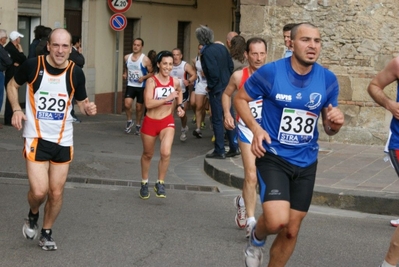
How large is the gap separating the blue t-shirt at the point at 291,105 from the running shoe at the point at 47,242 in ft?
7.01

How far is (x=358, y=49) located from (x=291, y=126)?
868cm

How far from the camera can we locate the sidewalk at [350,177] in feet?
31.9

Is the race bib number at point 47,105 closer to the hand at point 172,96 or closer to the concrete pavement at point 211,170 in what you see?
the hand at point 172,96

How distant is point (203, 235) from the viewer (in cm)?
795

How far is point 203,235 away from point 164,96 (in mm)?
2369

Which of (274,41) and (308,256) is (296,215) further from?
(274,41)

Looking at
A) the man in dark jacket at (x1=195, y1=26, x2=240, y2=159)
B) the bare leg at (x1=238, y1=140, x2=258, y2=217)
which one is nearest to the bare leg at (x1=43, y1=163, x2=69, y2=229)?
the bare leg at (x1=238, y1=140, x2=258, y2=217)

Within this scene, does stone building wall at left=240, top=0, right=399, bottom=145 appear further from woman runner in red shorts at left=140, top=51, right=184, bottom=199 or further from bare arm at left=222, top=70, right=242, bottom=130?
bare arm at left=222, top=70, right=242, bottom=130

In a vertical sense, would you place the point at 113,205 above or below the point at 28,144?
below

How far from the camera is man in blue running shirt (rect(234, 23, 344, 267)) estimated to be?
5.92 m

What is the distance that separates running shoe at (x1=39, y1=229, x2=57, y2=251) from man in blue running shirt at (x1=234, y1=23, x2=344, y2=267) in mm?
1908

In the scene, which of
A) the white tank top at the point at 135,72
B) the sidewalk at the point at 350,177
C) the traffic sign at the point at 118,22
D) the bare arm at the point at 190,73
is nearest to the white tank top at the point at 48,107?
the sidewalk at the point at 350,177

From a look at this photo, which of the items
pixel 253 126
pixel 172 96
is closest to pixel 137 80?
pixel 172 96

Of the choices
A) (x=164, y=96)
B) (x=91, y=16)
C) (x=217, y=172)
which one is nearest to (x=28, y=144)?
(x=164, y=96)
